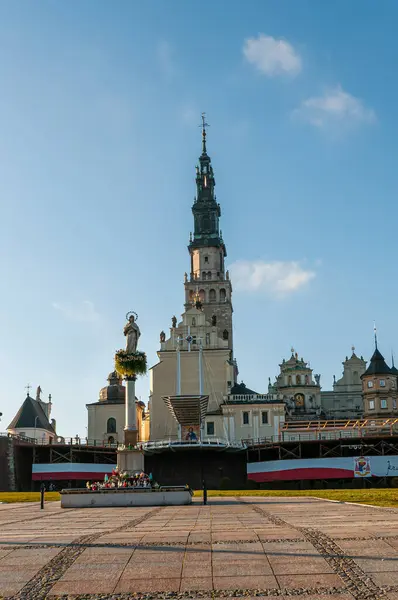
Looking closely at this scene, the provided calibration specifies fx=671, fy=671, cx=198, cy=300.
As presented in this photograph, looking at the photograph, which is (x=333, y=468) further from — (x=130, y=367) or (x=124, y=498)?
(x=124, y=498)

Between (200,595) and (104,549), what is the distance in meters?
3.81

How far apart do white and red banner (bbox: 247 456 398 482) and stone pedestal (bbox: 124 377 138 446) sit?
2995 cm

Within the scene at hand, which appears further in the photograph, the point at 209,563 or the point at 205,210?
the point at 205,210

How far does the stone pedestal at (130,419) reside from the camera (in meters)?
46.5

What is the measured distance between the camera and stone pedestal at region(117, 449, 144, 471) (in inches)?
1726

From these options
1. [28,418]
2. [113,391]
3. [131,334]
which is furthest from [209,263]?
[131,334]

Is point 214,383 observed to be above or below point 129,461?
above

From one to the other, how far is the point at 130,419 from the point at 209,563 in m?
36.1

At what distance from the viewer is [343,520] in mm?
18188

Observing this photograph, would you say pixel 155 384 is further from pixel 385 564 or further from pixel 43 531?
pixel 385 564

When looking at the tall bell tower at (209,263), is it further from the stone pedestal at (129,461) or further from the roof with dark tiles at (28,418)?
the stone pedestal at (129,461)

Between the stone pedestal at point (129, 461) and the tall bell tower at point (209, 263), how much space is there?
73.4 m

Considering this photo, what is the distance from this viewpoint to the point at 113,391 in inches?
4053

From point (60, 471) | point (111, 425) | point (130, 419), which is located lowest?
point (60, 471)
